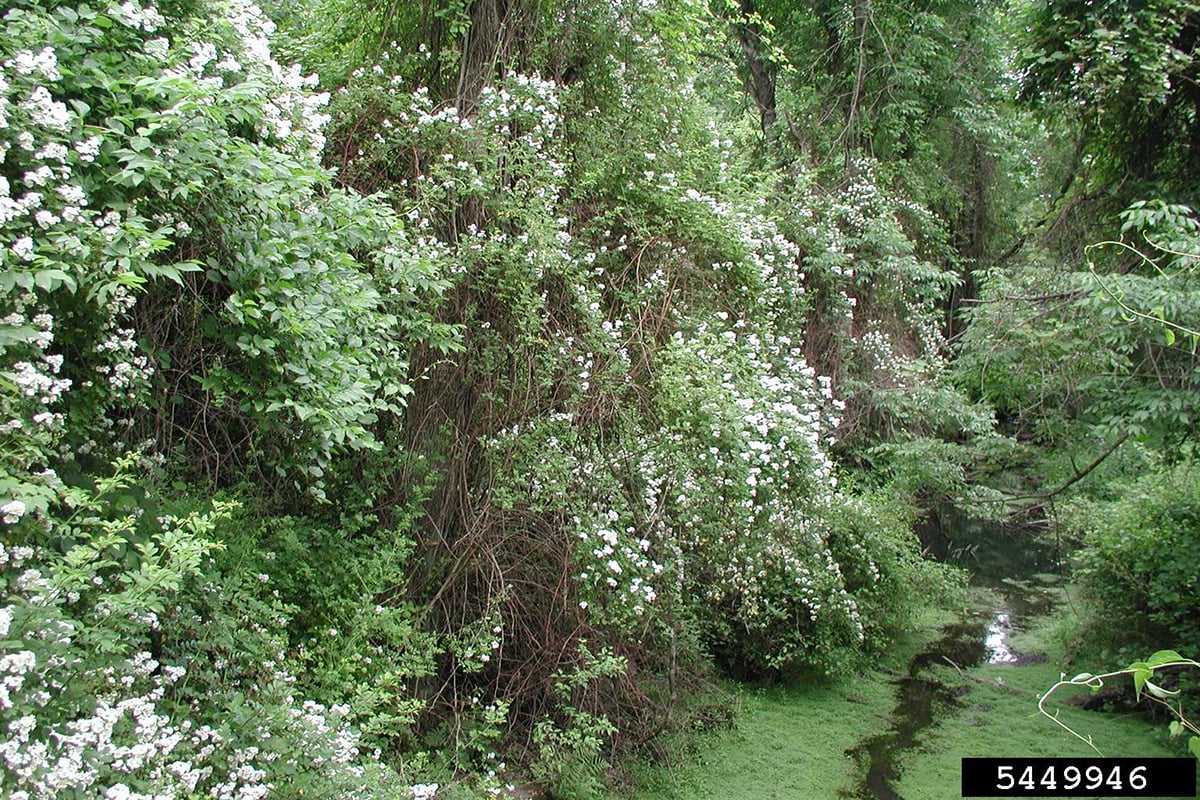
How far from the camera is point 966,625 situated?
1050 cm

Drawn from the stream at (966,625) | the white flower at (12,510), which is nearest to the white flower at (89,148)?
the white flower at (12,510)

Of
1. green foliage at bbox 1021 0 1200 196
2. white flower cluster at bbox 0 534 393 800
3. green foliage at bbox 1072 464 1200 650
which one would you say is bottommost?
white flower cluster at bbox 0 534 393 800

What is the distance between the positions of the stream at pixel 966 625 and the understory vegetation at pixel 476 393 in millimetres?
584

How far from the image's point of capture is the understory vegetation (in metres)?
3.01

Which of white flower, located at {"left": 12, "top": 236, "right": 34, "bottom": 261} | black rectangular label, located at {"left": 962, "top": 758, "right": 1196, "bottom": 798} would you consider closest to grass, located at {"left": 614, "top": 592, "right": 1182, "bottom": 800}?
black rectangular label, located at {"left": 962, "top": 758, "right": 1196, "bottom": 798}

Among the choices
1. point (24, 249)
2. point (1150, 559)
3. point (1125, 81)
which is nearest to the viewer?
point (24, 249)

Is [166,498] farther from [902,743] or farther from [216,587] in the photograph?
[902,743]

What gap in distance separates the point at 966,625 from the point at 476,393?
7.47 meters

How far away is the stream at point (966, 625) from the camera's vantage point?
22.7 feet

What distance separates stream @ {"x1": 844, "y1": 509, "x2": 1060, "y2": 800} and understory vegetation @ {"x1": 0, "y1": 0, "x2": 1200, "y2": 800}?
0.58 meters

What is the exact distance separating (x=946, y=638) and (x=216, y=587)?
839 centimetres

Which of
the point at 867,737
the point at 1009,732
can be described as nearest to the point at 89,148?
the point at 867,737

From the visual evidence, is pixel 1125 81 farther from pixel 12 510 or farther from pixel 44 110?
pixel 12 510

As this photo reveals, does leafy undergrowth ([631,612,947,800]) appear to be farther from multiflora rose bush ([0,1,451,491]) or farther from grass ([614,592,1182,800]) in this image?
multiflora rose bush ([0,1,451,491])
